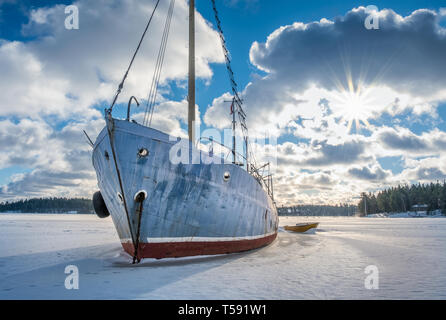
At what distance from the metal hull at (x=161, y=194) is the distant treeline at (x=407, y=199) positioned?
10161 cm

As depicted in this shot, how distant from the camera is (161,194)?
26.3 feet

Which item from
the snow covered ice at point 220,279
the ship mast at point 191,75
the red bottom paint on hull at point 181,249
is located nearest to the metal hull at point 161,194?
the red bottom paint on hull at point 181,249

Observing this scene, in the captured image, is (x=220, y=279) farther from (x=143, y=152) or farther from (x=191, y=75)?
(x=191, y=75)

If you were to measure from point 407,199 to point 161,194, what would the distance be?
11689 centimetres

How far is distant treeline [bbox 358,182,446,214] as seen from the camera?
85062 millimetres

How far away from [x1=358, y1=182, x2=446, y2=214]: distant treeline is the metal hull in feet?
333

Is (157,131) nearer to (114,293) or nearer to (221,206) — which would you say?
(221,206)

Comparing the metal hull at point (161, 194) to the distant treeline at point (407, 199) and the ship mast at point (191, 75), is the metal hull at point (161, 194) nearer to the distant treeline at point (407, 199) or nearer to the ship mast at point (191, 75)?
the ship mast at point (191, 75)

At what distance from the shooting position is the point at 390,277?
7176 mm

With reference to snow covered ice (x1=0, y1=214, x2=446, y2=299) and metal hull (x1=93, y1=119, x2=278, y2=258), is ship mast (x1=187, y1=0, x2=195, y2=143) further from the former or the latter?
snow covered ice (x1=0, y1=214, x2=446, y2=299)

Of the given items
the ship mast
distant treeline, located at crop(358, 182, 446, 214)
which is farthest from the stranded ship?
distant treeline, located at crop(358, 182, 446, 214)

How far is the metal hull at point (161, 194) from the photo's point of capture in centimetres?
771

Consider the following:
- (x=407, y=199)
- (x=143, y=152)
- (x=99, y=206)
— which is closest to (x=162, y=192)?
(x=143, y=152)
